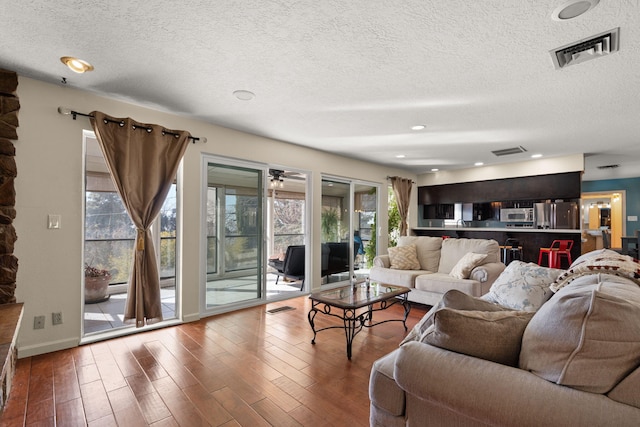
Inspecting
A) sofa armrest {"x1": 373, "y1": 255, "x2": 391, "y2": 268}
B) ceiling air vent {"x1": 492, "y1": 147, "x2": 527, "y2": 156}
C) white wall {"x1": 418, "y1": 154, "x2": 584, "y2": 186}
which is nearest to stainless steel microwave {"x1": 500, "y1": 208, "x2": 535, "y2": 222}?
white wall {"x1": 418, "y1": 154, "x2": 584, "y2": 186}

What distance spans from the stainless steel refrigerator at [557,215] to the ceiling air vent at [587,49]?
4.55 meters

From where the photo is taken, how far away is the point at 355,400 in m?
2.07

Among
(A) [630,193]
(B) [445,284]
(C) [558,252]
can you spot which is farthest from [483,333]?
(A) [630,193]

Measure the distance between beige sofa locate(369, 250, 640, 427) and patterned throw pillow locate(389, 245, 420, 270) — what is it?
323cm

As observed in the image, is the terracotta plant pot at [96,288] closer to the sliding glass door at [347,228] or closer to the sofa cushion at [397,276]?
the sliding glass door at [347,228]

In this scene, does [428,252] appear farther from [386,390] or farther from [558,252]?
[386,390]

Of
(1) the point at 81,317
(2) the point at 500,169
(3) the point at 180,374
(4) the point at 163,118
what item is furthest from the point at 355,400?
(2) the point at 500,169

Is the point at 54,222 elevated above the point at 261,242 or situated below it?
above

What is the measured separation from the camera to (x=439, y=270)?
456cm

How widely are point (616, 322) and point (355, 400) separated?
Answer: 1555 mm

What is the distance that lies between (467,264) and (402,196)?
3.34 metres

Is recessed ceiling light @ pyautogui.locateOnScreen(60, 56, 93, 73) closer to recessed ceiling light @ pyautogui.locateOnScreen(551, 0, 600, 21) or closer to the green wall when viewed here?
recessed ceiling light @ pyautogui.locateOnScreen(551, 0, 600, 21)

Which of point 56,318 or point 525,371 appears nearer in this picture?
point 525,371

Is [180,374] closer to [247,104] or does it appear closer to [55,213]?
[55,213]
